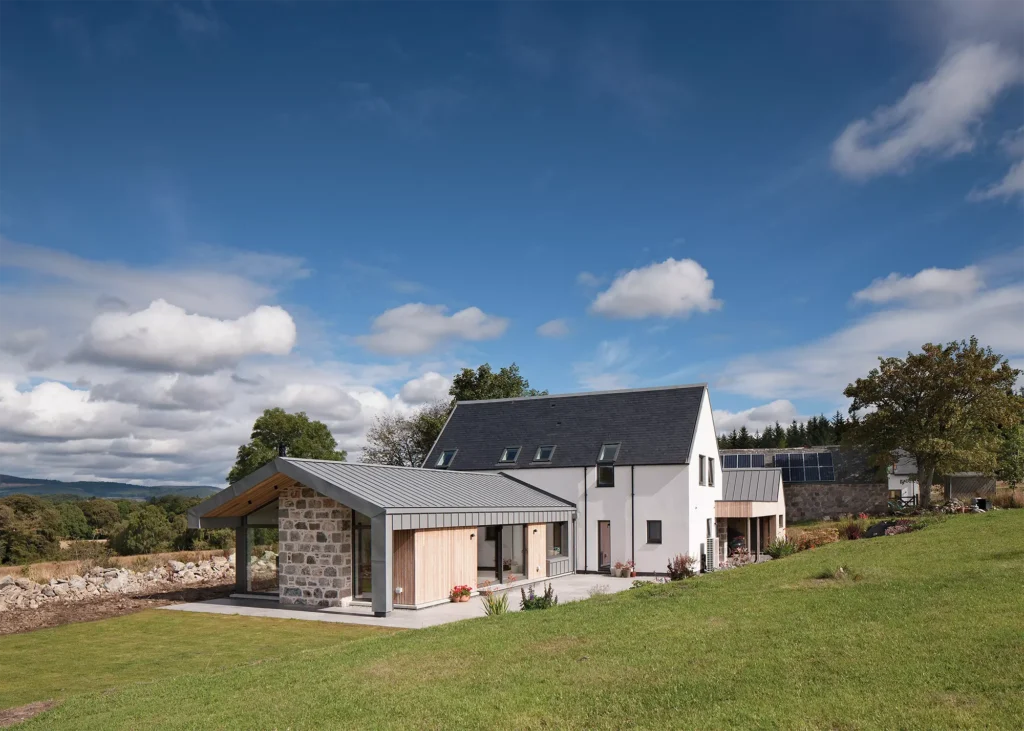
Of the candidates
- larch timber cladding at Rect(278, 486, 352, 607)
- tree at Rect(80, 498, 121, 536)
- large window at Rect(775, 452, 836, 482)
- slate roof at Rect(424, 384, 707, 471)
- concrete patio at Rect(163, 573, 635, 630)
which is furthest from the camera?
tree at Rect(80, 498, 121, 536)

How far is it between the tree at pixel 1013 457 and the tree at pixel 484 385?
90.0 ft

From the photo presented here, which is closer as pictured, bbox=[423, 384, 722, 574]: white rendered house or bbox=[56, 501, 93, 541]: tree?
bbox=[423, 384, 722, 574]: white rendered house

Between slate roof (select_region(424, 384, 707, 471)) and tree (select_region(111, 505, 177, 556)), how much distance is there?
606 inches

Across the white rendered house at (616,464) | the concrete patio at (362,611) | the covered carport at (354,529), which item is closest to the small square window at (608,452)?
the white rendered house at (616,464)

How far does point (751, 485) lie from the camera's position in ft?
120

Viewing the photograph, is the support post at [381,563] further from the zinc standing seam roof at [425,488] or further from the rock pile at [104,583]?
the rock pile at [104,583]

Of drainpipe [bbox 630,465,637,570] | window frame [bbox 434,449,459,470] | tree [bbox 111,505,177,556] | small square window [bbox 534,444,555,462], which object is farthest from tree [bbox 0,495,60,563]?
drainpipe [bbox 630,465,637,570]

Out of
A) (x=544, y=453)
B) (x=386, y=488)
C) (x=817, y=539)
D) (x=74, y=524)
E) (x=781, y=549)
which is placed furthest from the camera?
(x=74, y=524)

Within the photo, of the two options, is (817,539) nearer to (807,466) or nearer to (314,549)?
(314,549)

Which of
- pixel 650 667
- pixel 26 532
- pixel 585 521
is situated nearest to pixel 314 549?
pixel 585 521

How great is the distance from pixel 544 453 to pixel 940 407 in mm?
22187

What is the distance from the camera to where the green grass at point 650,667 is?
727cm

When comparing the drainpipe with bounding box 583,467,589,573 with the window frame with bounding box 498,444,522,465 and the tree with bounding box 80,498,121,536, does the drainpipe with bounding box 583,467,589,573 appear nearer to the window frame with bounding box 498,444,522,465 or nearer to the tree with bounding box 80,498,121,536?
the window frame with bounding box 498,444,522,465

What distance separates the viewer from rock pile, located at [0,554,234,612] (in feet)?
71.1
